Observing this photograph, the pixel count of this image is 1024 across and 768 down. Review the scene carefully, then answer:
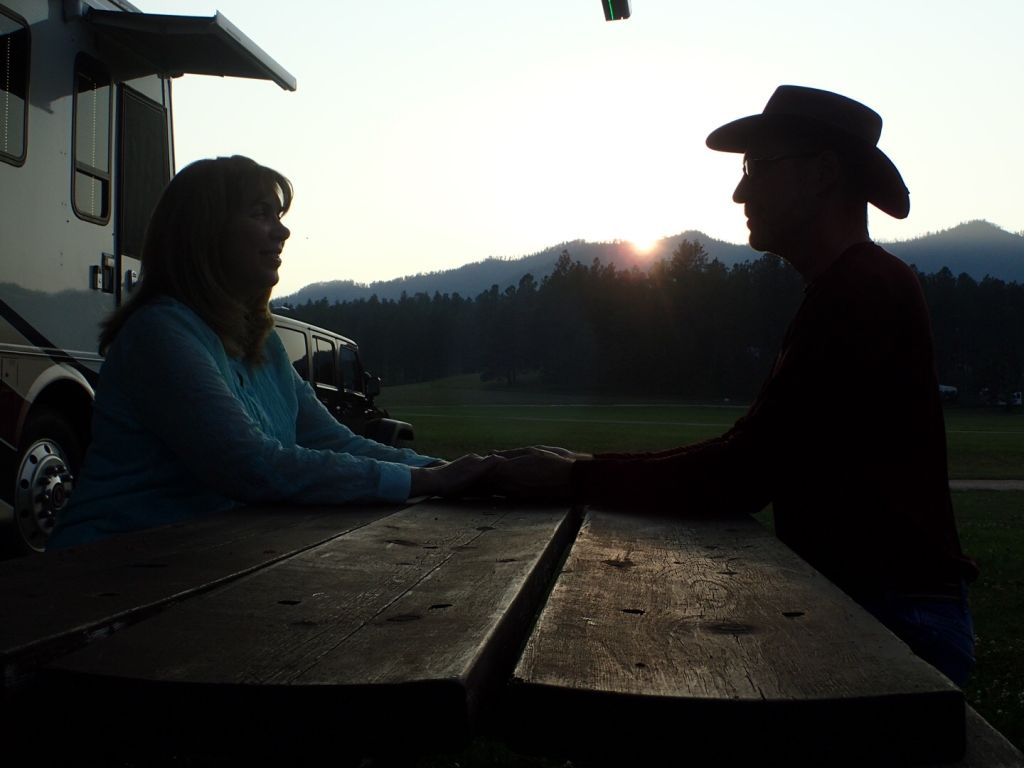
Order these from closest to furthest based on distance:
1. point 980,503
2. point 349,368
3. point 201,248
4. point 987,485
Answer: point 201,248 < point 349,368 < point 980,503 < point 987,485

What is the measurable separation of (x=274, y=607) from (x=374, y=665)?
308 mm

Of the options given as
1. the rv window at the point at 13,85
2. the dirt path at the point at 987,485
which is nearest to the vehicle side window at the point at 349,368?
the rv window at the point at 13,85

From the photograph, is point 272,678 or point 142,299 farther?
point 142,299

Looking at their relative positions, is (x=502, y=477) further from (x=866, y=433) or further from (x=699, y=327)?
(x=699, y=327)

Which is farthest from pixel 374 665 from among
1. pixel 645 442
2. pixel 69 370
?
pixel 645 442

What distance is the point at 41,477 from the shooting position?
6477mm

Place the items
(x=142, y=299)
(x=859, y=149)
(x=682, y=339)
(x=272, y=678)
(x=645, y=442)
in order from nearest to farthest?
(x=272, y=678) → (x=859, y=149) → (x=142, y=299) → (x=645, y=442) → (x=682, y=339)

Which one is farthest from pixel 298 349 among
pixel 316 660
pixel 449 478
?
pixel 316 660

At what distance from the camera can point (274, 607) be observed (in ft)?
4.23

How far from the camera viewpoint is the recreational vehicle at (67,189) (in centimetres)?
615

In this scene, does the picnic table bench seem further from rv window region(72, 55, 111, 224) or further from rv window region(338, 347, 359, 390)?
rv window region(338, 347, 359, 390)

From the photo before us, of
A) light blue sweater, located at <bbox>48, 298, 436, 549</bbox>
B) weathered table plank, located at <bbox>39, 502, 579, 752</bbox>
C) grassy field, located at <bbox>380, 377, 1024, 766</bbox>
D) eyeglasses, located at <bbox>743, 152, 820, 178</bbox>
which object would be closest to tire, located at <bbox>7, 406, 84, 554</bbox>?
grassy field, located at <bbox>380, 377, 1024, 766</bbox>

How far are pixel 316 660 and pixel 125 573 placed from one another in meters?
0.63

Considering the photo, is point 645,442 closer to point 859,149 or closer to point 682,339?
point 859,149
